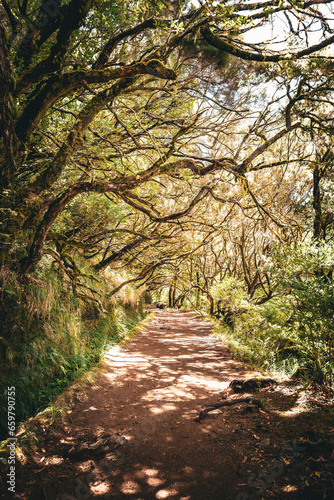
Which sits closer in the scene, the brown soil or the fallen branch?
the brown soil

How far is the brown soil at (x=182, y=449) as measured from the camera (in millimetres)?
2408

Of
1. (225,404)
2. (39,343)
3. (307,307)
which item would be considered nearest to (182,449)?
(225,404)

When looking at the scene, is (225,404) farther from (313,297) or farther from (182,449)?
(313,297)

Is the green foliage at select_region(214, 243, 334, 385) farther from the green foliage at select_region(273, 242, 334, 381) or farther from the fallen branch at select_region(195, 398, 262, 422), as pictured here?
the fallen branch at select_region(195, 398, 262, 422)

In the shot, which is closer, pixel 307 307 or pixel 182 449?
pixel 182 449

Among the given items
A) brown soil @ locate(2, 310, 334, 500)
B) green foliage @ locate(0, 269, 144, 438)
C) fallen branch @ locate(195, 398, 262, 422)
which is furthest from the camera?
green foliage @ locate(0, 269, 144, 438)

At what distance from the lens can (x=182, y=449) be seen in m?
3.05

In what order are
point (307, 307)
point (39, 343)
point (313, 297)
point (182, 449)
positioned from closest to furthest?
1. point (182, 449)
2. point (313, 297)
3. point (307, 307)
4. point (39, 343)

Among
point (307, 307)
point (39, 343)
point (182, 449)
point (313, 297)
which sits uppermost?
point (313, 297)

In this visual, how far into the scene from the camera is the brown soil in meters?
2.41

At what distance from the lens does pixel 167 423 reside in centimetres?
365

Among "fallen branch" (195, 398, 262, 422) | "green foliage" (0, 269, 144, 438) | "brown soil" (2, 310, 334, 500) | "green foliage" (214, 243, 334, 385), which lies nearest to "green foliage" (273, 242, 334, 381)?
"green foliage" (214, 243, 334, 385)

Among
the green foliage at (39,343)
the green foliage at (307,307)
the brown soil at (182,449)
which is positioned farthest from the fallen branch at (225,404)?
the green foliage at (39,343)

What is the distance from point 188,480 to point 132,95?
18.6 feet
